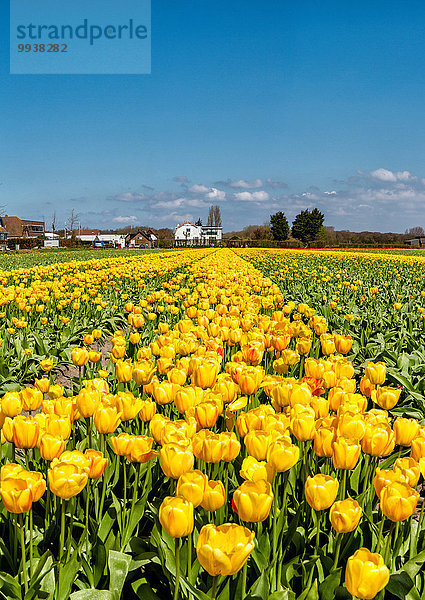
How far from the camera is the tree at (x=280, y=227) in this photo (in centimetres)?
8925

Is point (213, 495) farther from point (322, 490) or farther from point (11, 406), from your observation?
point (11, 406)

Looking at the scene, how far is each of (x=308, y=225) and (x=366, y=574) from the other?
95651 mm

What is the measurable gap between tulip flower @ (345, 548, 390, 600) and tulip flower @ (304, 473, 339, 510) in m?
0.27

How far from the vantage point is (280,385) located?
2.21 meters

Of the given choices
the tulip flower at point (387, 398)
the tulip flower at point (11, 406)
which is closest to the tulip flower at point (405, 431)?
the tulip flower at point (387, 398)

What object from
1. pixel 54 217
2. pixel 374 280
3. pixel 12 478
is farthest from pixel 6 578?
pixel 54 217

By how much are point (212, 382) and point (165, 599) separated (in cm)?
100

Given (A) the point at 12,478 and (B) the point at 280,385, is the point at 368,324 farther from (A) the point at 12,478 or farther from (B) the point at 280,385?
(A) the point at 12,478

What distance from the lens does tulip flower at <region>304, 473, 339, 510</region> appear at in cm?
150

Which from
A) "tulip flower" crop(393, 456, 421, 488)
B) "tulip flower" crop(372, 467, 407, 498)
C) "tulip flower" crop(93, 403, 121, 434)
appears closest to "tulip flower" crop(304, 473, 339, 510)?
"tulip flower" crop(372, 467, 407, 498)

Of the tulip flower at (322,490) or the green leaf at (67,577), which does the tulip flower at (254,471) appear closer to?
the tulip flower at (322,490)

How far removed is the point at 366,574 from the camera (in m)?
1.21

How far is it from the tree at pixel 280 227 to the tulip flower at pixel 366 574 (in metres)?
89.7

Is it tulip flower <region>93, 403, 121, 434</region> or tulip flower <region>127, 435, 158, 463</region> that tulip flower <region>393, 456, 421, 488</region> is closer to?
tulip flower <region>127, 435, 158, 463</region>
